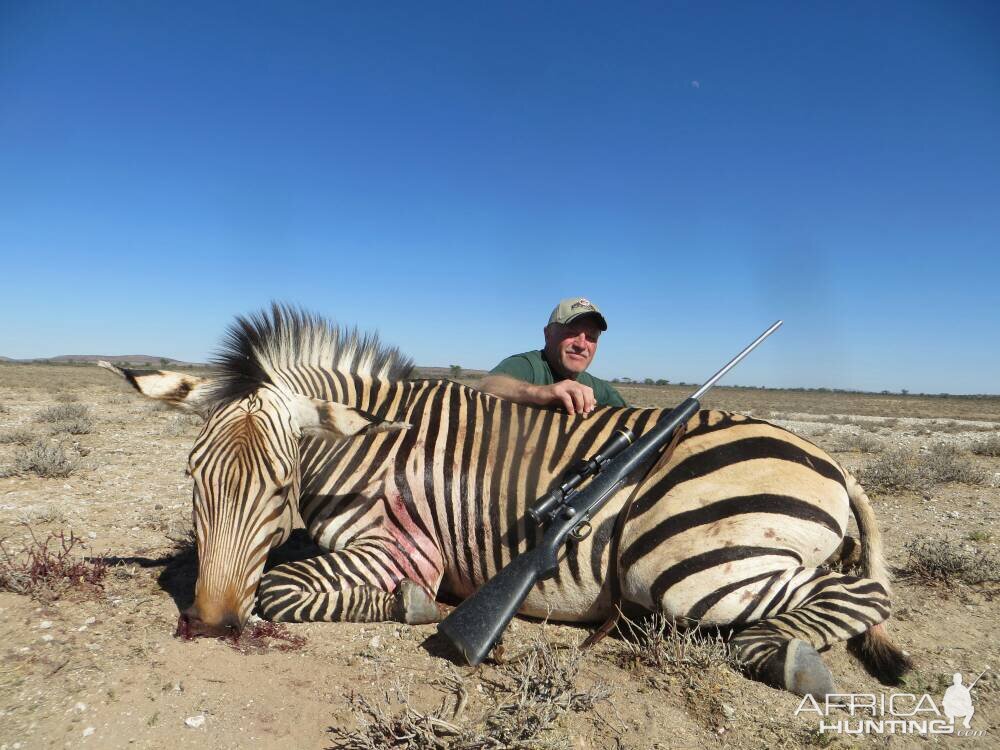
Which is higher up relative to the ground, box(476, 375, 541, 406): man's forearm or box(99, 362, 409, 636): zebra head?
box(476, 375, 541, 406): man's forearm

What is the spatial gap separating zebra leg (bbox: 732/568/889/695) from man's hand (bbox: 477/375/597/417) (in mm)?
1307

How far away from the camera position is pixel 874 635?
257 centimetres

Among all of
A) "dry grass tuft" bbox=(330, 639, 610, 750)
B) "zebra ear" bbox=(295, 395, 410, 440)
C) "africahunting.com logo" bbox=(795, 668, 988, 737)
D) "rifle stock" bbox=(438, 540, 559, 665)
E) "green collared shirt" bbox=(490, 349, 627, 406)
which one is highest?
"green collared shirt" bbox=(490, 349, 627, 406)

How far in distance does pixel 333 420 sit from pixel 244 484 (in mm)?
451

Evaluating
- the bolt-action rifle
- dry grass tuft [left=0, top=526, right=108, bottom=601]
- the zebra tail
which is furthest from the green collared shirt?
dry grass tuft [left=0, top=526, right=108, bottom=601]

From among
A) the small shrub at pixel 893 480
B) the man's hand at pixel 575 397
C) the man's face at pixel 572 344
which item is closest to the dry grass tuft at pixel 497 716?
the man's hand at pixel 575 397

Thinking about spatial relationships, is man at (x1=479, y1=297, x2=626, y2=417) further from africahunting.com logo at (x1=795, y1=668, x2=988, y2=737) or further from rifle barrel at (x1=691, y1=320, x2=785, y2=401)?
africahunting.com logo at (x1=795, y1=668, x2=988, y2=737)

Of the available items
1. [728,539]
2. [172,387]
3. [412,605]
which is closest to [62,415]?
[172,387]

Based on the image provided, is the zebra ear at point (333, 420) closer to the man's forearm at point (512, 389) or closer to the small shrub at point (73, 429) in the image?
the man's forearm at point (512, 389)

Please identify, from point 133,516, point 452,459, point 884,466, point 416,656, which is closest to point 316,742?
point 416,656

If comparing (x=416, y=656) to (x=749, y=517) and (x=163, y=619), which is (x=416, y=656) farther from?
(x=749, y=517)

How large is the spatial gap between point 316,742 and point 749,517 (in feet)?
6.44

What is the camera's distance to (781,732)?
Answer: 200cm

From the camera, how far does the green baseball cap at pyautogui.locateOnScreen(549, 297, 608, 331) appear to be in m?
4.43
